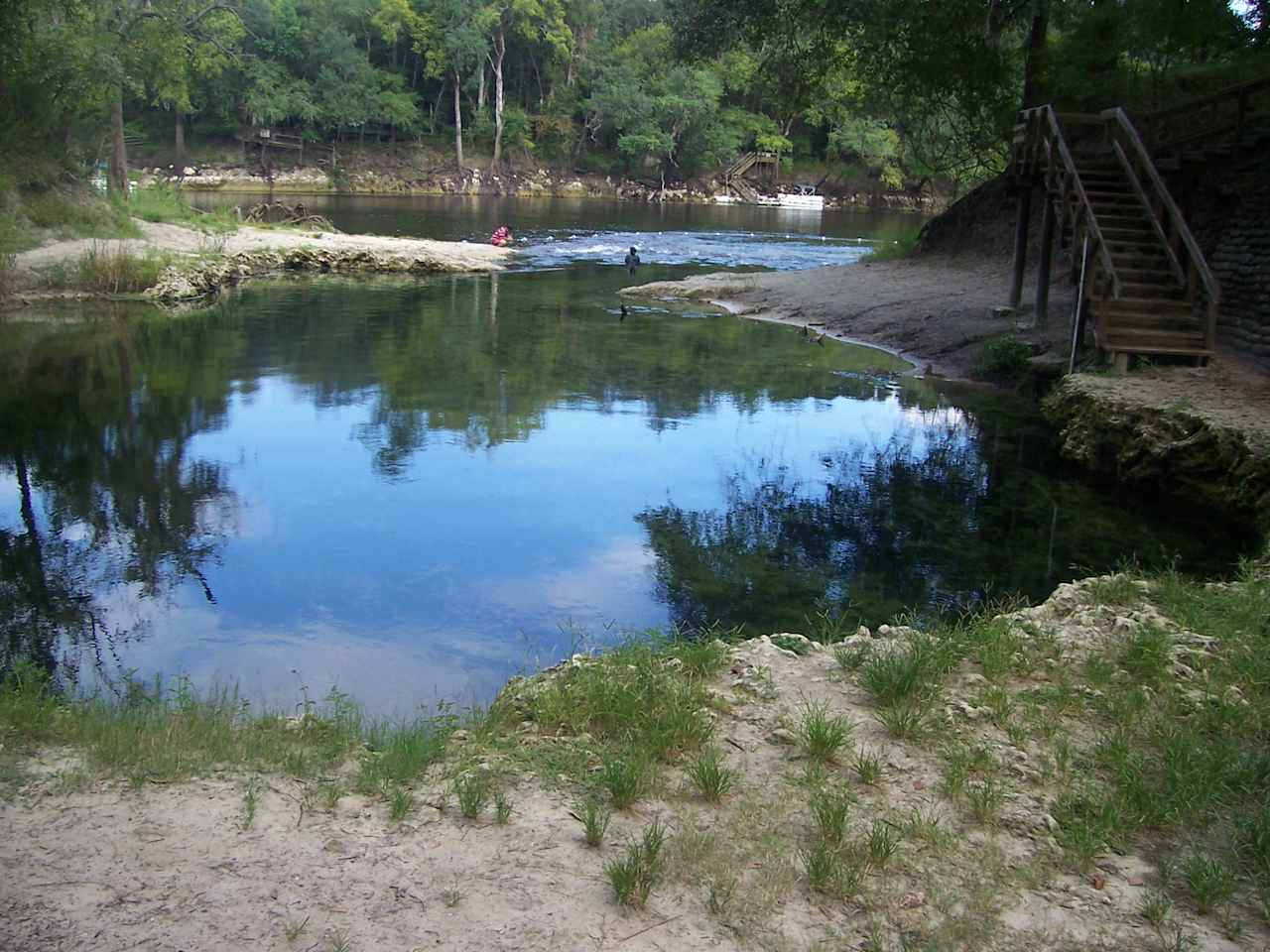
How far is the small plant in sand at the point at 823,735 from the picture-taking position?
5453 mm

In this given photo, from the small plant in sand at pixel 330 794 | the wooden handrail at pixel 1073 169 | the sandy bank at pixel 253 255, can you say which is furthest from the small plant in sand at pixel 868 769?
the sandy bank at pixel 253 255

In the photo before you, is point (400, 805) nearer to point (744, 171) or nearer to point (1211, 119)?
point (1211, 119)

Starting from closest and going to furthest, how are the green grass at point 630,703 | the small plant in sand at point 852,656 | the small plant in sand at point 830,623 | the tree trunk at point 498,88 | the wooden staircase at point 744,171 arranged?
1. the green grass at point 630,703
2. the small plant in sand at point 852,656
3. the small plant in sand at point 830,623
4. the tree trunk at point 498,88
5. the wooden staircase at point 744,171

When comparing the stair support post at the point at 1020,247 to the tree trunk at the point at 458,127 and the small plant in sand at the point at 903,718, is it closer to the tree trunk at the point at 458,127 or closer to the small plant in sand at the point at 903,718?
the small plant in sand at the point at 903,718

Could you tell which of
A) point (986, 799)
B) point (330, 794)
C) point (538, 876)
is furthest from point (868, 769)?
point (330, 794)

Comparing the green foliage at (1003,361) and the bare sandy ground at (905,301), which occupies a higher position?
the bare sandy ground at (905,301)

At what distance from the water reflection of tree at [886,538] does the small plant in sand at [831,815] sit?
3.71m

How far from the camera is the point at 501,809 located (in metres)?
4.88

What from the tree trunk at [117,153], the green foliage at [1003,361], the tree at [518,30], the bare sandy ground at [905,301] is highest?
the tree at [518,30]

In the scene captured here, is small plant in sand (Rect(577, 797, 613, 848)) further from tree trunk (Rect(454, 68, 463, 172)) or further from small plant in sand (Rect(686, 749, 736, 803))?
tree trunk (Rect(454, 68, 463, 172))

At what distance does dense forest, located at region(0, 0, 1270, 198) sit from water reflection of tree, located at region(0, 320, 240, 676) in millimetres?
5300

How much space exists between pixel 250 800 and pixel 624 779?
1647 mm

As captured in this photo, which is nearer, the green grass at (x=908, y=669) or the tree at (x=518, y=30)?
the green grass at (x=908, y=669)

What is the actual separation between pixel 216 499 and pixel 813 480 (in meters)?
6.72
